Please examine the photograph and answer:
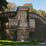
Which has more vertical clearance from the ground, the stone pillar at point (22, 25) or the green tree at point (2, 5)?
the green tree at point (2, 5)

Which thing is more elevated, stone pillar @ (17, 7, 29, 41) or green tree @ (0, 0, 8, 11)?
green tree @ (0, 0, 8, 11)

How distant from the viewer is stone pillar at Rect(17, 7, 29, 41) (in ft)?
53.6

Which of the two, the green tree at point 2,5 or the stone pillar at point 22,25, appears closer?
the stone pillar at point 22,25

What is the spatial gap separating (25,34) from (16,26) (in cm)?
154

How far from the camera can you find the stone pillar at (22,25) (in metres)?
16.3

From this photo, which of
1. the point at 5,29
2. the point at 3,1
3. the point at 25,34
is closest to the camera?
the point at 25,34

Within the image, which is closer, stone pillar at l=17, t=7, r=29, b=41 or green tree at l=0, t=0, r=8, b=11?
stone pillar at l=17, t=7, r=29, b=41

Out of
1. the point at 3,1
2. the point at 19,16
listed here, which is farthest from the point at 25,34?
the point at 3,1

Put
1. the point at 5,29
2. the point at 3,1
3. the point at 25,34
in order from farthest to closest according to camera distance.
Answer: the point at 3,1 < the point at 5,29 < the point at 25,34

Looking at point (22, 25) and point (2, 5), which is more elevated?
point (2, 5)

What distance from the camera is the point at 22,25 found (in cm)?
1652

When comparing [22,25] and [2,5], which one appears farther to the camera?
[2,5]

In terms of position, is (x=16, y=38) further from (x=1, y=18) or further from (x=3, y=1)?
(x=3, y=1)

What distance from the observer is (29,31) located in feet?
56.9
